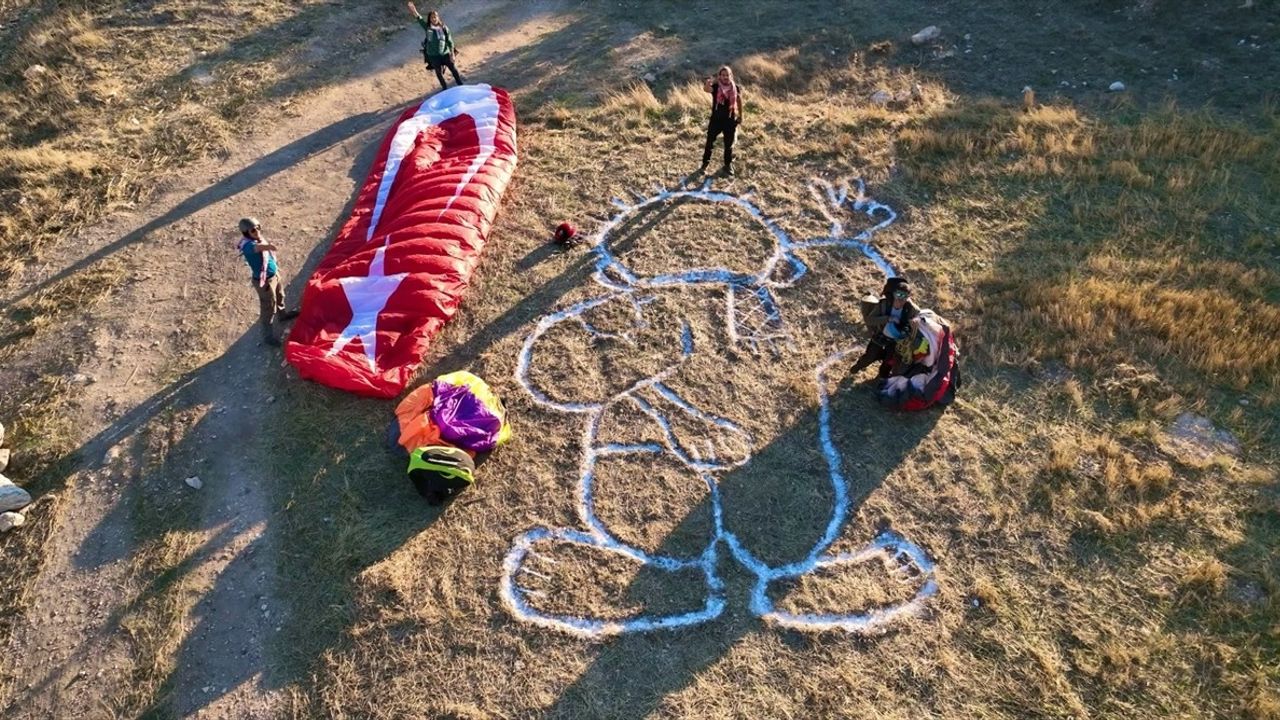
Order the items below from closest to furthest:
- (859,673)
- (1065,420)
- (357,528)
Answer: (859,673)
(357,528)
(1065,420)

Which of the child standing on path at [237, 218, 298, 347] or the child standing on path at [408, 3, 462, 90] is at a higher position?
the child standing on path at [408, 3, 462, 90]

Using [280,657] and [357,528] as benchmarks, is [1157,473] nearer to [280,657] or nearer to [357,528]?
[357,528]

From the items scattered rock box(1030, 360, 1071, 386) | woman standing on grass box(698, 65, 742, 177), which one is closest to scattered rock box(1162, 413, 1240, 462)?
scattered rock box(1030, 360, 1071, 386)

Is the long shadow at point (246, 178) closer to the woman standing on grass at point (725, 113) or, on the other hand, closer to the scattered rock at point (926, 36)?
the woman standing on grass at point (725, 113)

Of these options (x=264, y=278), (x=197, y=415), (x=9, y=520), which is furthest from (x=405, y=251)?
(x=9, y=520)

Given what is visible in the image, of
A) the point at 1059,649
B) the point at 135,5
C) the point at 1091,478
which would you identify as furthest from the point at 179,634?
the point at 135,5

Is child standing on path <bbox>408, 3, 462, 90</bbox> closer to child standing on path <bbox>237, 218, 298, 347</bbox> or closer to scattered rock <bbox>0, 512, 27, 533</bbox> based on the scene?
child standing on path <bbox>237, 218, 298, 347</bbox>

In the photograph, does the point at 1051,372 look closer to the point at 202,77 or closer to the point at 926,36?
the point at 926,36
